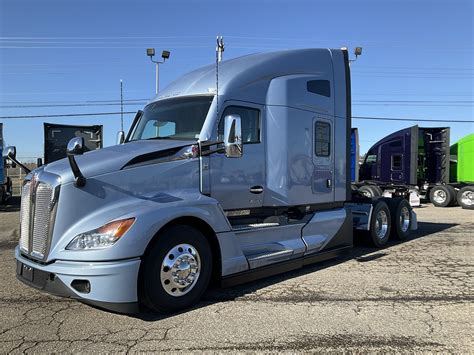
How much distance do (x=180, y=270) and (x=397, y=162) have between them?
17.3 m

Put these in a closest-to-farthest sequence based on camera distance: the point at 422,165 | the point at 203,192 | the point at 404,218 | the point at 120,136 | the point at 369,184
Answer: the point at 203,192 < the point at 120,136 < the point at 404,218 < the point at 422,165 < the point at 369,184

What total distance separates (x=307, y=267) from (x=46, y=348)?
4.45m

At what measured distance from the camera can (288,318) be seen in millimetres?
4980

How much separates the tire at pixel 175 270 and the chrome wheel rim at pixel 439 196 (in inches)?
683

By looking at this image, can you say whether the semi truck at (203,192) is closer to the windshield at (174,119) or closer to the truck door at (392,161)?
the windshield at (174,119)

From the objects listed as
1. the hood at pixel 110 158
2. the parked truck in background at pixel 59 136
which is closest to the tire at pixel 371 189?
the parked truck in background at pixel 59 136

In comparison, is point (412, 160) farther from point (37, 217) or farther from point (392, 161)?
point (37, 217)

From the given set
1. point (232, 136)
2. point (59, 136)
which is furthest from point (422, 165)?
point (232, 136)

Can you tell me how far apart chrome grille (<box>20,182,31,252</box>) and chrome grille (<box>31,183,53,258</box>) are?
181 millimetres

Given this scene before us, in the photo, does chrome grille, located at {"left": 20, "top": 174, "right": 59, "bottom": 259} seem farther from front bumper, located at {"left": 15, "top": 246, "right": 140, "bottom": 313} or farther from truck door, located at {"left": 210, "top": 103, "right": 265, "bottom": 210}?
truck door, located at {"left": 210, "top": 103, "right": 265, "bottom": 210}

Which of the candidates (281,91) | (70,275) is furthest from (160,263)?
(281,91)

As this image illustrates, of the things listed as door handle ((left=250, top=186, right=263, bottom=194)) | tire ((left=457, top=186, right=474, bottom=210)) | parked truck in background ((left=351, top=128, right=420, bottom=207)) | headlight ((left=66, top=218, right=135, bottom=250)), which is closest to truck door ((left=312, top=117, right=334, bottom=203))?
door handle ((left=250, top=186, right=263, bottom=194))

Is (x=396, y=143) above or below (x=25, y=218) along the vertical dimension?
above

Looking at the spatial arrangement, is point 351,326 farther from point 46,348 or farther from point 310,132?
point 310,132
